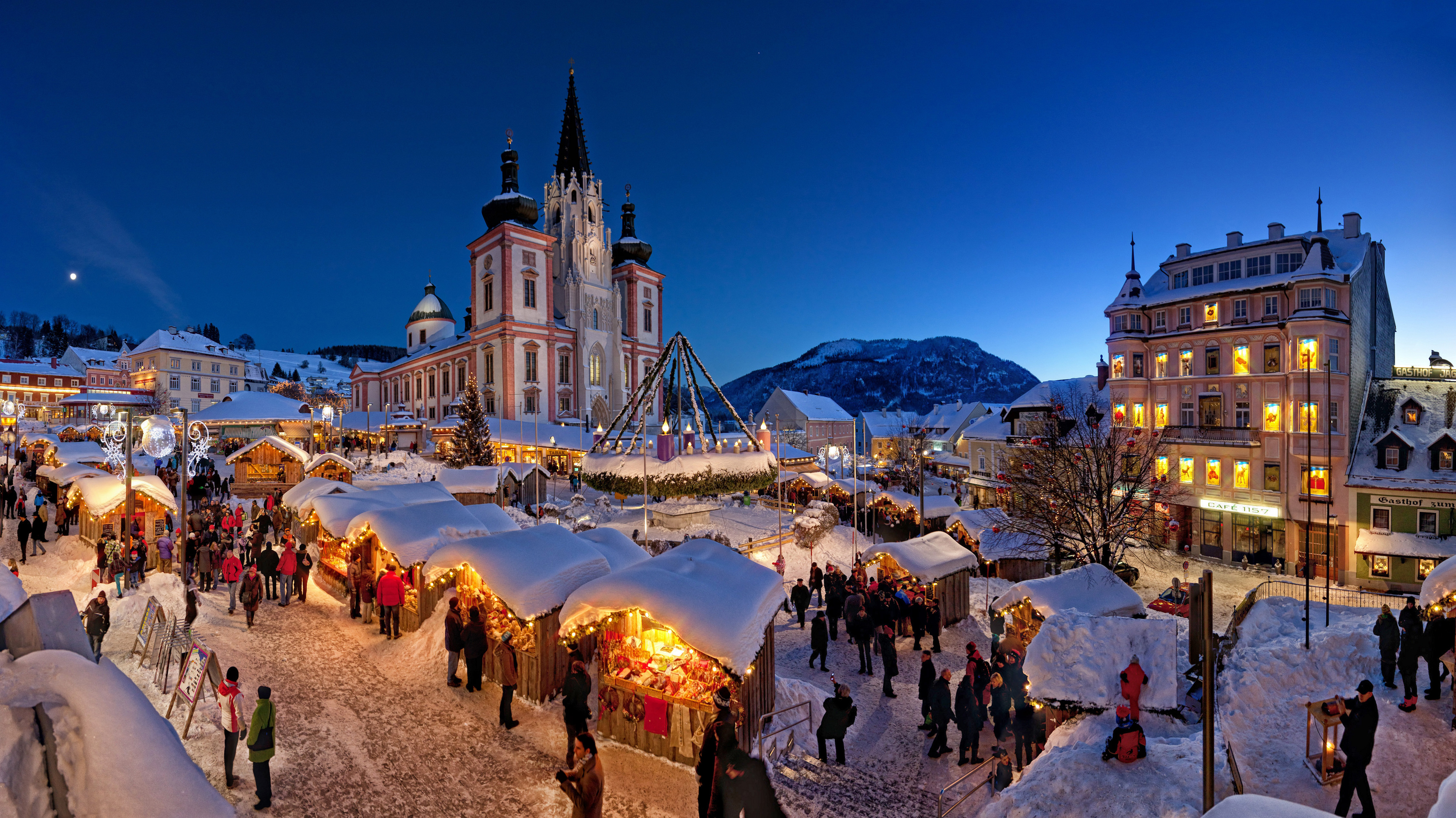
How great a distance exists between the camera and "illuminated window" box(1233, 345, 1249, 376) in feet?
90.5

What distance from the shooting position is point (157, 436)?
14.6 m

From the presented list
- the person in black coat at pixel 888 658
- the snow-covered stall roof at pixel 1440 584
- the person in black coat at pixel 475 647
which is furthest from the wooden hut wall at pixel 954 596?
the person in black coat at pixel 475 647

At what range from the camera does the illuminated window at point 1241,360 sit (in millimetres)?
27578

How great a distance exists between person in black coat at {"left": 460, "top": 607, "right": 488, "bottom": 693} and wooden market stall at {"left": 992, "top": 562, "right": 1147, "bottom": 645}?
9489 millimetres

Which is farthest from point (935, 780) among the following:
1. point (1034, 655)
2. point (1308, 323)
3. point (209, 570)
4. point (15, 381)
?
point (15, 381)

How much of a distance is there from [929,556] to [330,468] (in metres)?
24.1

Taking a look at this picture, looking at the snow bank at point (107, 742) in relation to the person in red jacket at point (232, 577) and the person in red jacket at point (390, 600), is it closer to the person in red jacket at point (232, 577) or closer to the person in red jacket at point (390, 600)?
the person in red jacket at point (390, 600)

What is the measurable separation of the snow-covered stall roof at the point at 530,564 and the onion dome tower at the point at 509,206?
48.2 m

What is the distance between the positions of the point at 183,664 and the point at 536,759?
4.99 meters

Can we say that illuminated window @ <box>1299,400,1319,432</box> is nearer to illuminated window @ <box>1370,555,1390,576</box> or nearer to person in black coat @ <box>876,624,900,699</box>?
illuminated window @ <box>1370,555,1390,576</box>

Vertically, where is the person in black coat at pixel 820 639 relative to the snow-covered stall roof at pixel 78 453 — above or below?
below

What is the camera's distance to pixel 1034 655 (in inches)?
377

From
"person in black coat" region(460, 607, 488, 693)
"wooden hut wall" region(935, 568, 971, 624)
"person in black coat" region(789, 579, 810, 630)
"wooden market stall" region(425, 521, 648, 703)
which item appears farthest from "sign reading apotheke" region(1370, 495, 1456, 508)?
"person in black coat" region(460, 607, 488, 693)

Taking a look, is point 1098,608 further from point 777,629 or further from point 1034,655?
point 777,629
